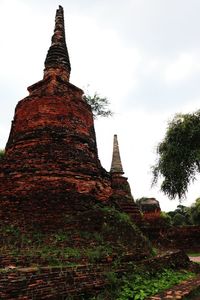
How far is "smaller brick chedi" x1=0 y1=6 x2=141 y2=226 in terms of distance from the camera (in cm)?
553

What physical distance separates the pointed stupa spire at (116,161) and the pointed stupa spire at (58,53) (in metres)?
8.23

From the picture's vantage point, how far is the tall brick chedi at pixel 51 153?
18.5 feet

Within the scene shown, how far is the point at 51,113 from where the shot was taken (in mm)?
6684

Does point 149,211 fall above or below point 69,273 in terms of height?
above

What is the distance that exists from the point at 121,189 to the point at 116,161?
213 cm

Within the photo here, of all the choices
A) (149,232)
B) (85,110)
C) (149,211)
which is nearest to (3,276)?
(85,110)

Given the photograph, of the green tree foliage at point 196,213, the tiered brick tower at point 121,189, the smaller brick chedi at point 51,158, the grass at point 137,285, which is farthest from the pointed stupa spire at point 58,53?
the green tree foliage at point 196,213

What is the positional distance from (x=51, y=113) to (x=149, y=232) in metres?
9.75

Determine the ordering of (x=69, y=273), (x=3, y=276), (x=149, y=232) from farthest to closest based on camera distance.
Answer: (x=149, y=232) → (x=69, y=273) → (x=3, y=276)

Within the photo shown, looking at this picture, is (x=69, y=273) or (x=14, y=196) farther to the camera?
(x=14, y=196)

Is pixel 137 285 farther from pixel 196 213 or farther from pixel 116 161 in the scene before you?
pixel 196 213

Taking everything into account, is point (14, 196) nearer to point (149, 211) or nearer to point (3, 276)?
point (3, 276)

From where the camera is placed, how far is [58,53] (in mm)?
8125

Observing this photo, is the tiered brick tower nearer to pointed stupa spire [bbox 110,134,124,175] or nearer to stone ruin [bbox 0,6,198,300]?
pointed stupa spire [bbox 110,134,124,175]
